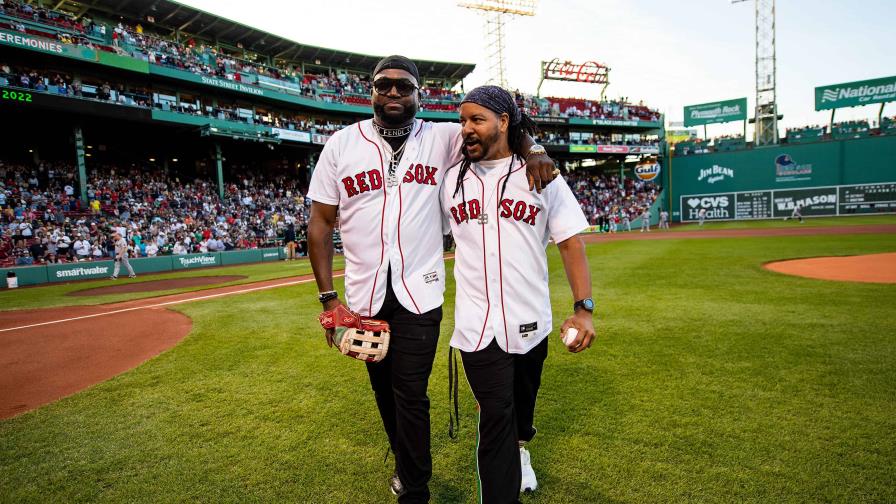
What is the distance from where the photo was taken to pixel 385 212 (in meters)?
2.42

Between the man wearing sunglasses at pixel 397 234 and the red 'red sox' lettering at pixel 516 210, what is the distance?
0.99 ft

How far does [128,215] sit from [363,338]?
927 inches

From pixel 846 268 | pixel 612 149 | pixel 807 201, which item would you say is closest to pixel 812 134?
pixel 807 201

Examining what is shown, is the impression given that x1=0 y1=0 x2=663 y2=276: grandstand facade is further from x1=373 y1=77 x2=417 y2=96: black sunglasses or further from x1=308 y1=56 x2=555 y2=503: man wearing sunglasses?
x1=373 y1=77 x2=417 y2=96: black sunglasses

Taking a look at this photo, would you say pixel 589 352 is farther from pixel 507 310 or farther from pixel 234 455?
pixel 234 455

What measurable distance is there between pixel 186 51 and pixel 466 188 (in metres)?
33.3

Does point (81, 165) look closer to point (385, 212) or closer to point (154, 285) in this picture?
point (154, 285)

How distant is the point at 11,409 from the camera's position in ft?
13.1

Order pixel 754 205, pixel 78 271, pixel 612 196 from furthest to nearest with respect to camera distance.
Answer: pixel 612 196 → pixel 754 205 → pixel 78 271

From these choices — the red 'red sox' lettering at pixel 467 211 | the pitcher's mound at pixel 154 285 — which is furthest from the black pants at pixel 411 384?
the pitcher's mound at pixel 154 285

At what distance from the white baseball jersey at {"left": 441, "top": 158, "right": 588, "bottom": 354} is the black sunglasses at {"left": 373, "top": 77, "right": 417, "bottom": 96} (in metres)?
0.63

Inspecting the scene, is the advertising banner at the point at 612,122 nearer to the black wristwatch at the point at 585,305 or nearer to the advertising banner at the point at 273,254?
the advertising banner at the point at 273,254

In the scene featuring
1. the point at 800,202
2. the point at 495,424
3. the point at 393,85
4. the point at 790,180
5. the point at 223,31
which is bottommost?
the point at 495,424

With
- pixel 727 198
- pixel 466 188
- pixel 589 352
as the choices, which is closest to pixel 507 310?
pixel 466 188
